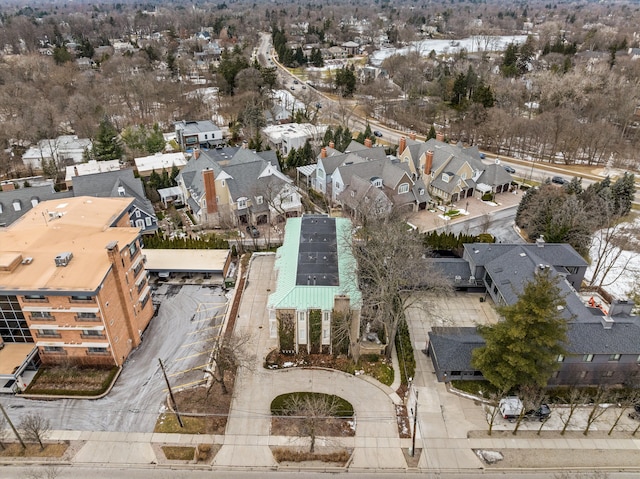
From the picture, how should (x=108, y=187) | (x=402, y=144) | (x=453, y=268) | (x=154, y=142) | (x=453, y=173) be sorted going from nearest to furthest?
(x=453, y=268)
(x=108, y=187)
(x=453, y=173)
(x=402, y=144)
(x=154, y=142)

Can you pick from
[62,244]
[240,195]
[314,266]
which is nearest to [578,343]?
[314,266]

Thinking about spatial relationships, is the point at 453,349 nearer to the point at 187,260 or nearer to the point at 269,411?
the point at 269,411

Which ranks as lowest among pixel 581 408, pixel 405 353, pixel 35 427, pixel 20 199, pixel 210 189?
pixel 581 408

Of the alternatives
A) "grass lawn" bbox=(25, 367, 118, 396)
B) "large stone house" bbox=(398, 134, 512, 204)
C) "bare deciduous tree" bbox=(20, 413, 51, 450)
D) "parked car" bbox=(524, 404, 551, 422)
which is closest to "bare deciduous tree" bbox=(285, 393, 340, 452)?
"parked car" bbox=(524, 404, 551, 422)

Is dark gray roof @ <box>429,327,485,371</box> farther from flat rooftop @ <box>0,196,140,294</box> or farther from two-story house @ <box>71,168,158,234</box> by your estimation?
two-story house @ <box>71,168,158,234</box>

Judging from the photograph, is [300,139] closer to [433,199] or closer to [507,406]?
[433,199]

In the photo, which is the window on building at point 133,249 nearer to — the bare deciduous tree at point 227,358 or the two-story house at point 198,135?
the bare deciduous tree at point 227,358

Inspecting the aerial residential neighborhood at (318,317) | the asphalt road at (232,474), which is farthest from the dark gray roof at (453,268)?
the asphalt road at (232,474)
